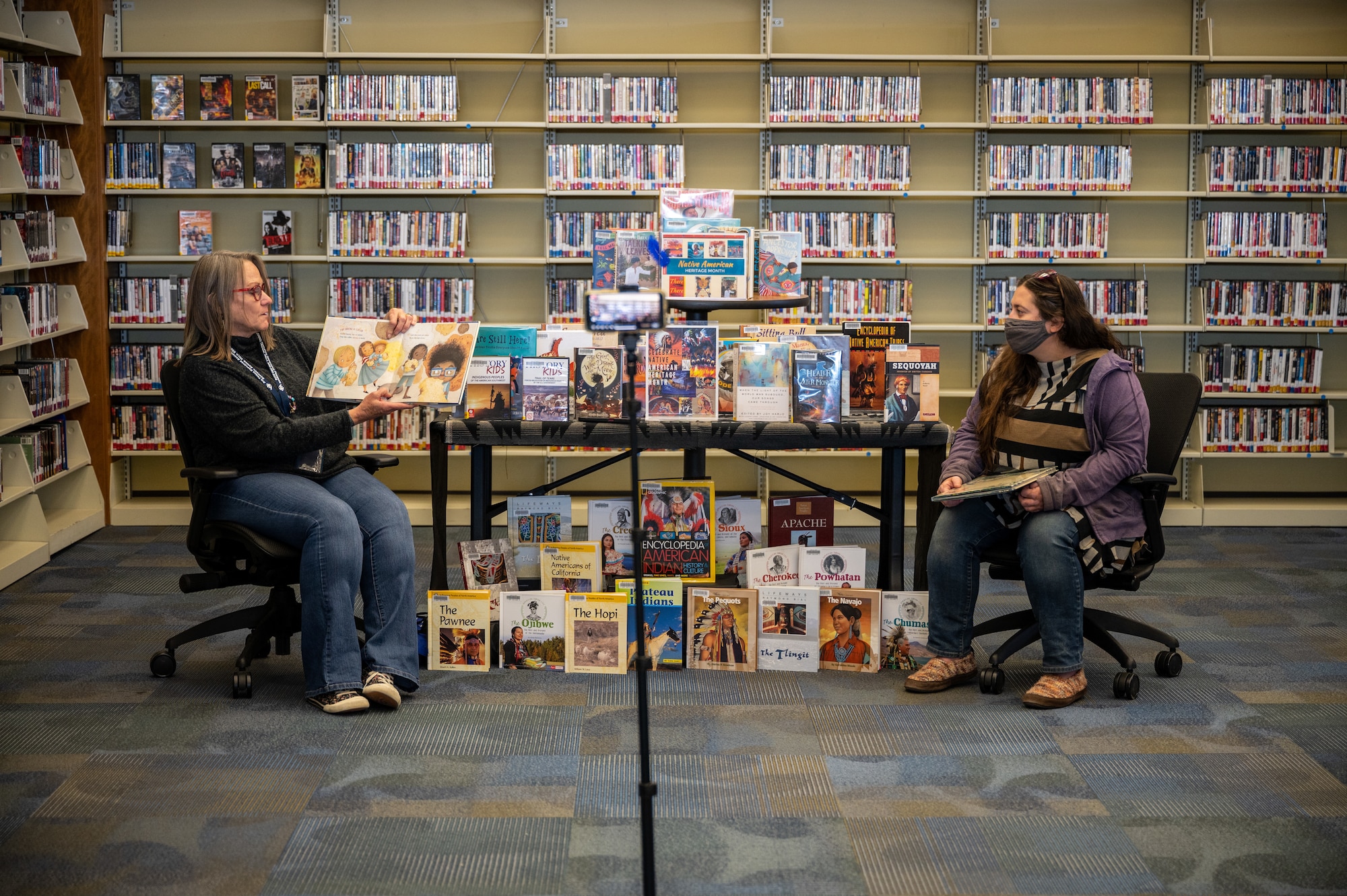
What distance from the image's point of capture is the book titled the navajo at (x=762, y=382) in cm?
362

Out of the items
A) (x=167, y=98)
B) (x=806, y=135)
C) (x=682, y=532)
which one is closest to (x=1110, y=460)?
(x=682, y=532)

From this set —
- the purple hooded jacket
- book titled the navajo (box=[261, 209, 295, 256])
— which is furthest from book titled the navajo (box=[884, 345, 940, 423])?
book titled the navajo (box=[261, 209, 295, 256])

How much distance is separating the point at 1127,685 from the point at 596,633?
1.49 m

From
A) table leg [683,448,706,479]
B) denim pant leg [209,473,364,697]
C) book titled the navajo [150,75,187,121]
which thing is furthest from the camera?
book titled the navajo [150,75,187,121]

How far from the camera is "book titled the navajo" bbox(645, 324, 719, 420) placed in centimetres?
359

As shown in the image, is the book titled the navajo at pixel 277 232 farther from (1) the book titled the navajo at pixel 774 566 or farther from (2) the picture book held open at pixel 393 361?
(1) the book titled the navajo at pixel 774 566

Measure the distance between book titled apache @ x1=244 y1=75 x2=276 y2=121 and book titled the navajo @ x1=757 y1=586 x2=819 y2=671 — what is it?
146 inches

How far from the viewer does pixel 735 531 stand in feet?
12.8

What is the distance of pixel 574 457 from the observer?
6.23 m

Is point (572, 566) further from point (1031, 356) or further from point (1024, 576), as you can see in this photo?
point (1031, 356)

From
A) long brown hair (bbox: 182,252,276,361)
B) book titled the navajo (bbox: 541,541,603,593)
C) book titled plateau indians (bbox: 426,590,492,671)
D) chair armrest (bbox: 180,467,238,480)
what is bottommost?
book titled plateau indians (bbox: 426,590,492,671)

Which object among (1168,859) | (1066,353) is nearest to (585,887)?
(1168,859)

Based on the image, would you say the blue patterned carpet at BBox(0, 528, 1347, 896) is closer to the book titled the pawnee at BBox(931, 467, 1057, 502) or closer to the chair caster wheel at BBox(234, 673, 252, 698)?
the chair caster wheel at BBox(234, 673, 252, 698)

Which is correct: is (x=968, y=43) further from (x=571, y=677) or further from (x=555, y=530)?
(x=571, y=677)
